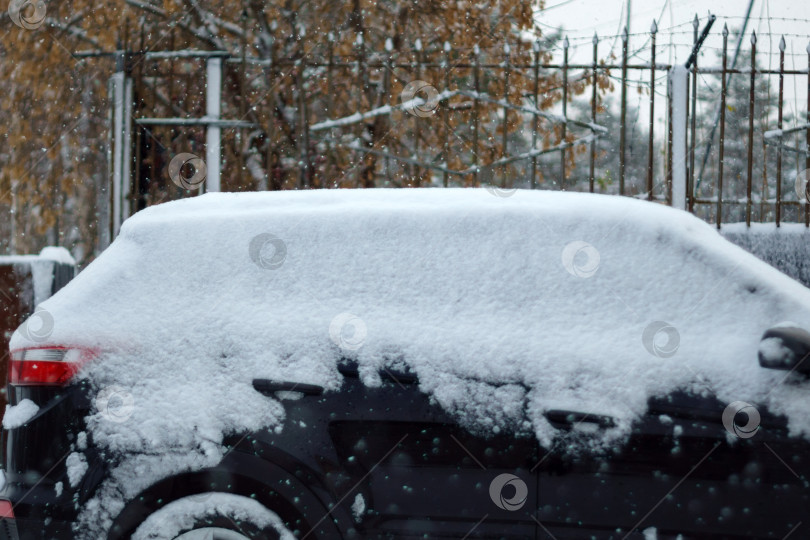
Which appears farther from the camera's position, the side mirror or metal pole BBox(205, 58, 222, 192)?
metal pole BBox(205, 58, 222, 192)

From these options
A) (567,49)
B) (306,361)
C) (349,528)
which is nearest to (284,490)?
(349,528)

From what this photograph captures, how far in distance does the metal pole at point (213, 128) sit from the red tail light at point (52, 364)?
401cm

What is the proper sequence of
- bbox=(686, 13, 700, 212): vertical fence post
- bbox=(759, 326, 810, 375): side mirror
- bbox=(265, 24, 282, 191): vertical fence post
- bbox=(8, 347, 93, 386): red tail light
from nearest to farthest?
bbox=(759, 326, 810, 375): side mirror < bbox=(8, 347, 93, 386): red tail light < bbox=(686, 13, 700, 212): vertical fence post < bbox=(265, 24, 282, 191): vertical fence post

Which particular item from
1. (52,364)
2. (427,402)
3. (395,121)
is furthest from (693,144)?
(52,364)

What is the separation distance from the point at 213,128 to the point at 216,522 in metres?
4.59

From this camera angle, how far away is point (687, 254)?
2.82 m

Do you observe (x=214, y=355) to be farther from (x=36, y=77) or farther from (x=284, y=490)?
(x=36, y=77)

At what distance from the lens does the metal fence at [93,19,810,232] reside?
6371mm

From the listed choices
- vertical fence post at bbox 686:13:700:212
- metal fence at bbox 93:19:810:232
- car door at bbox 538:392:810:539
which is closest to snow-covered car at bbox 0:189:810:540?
car door at bbox 538:392:810:539

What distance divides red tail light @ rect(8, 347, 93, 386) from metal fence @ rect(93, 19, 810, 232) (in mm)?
3539

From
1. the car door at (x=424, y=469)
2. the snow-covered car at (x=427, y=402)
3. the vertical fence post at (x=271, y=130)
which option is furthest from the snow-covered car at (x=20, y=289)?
the car door at (x=424, y=469)

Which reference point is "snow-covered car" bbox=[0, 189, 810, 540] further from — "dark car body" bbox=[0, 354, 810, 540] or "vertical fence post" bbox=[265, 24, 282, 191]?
"vertical fence post" bbox=[265, 24, 282, 191]

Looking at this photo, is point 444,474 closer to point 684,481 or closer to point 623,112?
point 684,481

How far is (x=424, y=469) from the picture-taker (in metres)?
2.64
